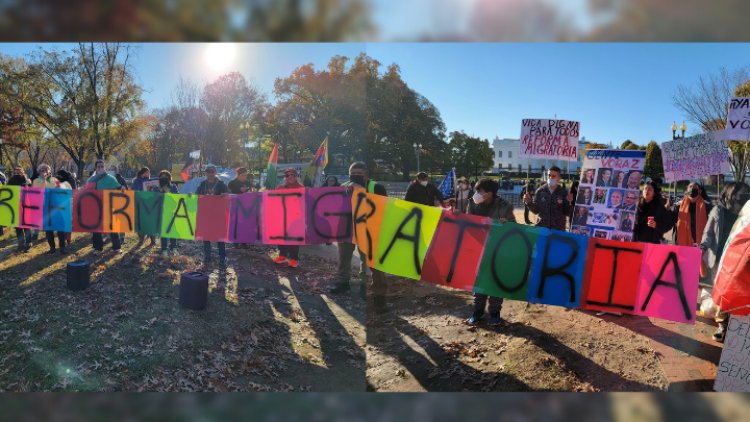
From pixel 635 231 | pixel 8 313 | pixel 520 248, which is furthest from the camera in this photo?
pixel 635 231

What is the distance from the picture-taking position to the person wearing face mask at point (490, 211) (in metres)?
5.07

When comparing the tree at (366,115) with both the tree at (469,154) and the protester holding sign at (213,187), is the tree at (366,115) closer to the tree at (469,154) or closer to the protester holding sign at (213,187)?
the tree at (469,154)

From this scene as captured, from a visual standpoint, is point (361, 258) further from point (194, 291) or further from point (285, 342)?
point (194, 291)

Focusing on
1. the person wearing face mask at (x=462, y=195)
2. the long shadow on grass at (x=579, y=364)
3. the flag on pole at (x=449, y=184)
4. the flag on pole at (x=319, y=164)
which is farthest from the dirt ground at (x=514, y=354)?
the flag on pole at (x=449, y=184)

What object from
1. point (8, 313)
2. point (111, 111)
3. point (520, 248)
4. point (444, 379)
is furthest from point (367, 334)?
point (111, 111)

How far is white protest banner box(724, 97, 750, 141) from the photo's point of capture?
527cm

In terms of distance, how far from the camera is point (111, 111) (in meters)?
10.4

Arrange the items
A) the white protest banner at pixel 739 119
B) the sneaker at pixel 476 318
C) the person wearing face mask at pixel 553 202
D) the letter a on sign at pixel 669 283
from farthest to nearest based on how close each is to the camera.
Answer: the person wearing face mask at pixel 553 202 < the white protest banner at pixel 739 119 < the sneaker at pixel 476 318 < the letter a on sign at pixel 669 283

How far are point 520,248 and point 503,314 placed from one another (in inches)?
67.2

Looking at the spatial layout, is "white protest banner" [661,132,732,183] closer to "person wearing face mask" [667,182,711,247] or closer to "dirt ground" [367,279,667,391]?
"person wearing face mask" [667,182,711,247]

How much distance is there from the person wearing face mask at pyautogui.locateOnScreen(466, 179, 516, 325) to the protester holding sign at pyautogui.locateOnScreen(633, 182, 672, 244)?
6.70ft

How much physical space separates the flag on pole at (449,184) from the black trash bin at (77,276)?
7.06m

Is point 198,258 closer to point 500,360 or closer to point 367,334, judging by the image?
point 367,334

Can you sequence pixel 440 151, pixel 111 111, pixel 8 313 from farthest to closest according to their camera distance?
pixel 111 111
pixel 440 151
pixel 8 313
